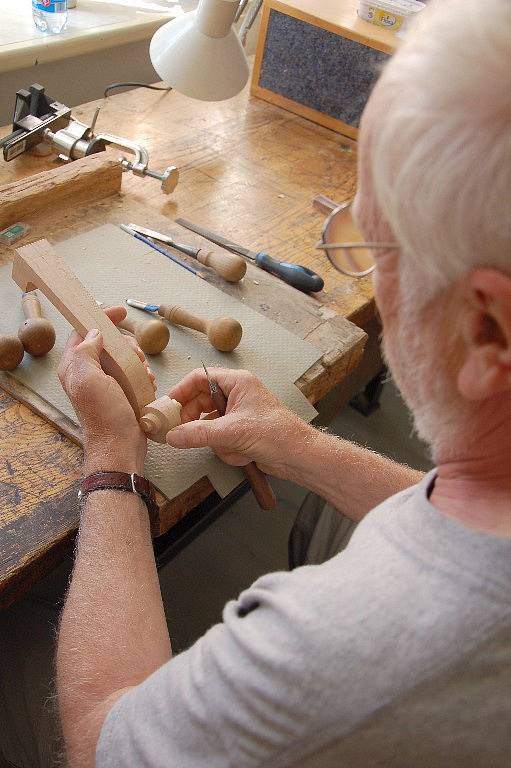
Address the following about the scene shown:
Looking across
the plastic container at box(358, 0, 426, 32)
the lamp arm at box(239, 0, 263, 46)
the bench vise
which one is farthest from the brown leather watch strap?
the plastic container at box(358, 0, 426, 32)

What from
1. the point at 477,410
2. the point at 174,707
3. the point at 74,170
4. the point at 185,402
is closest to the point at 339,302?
the point at 185,402

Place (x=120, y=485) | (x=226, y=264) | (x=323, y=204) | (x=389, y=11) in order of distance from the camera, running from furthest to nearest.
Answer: (x=389, y=11) → (x=323, y=204) → (x=226, y=264) → (x=120, y=485)

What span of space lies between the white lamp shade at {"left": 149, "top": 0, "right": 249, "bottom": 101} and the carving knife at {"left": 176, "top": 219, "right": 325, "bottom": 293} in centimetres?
44

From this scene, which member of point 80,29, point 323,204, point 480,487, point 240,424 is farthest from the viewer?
point 80,29

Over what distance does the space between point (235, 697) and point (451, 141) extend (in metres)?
0.52

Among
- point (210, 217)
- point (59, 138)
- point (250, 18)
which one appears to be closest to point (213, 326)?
point (210, 217)

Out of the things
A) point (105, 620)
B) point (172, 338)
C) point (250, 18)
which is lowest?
point (105, 620)

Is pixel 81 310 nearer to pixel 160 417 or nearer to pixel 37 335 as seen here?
pixel 37 335

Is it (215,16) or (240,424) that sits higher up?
(215,16)

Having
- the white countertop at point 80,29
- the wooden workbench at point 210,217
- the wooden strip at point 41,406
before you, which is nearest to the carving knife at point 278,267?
the wooden workbench at point 210,217

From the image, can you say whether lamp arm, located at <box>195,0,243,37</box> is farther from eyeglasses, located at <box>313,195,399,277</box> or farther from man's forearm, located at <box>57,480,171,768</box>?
man's forearm, located at <box>57,480,171,768</box>

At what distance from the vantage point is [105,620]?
869 mm

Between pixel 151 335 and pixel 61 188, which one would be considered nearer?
pixel 151 335

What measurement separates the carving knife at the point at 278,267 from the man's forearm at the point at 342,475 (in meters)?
0.42
